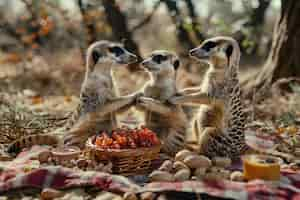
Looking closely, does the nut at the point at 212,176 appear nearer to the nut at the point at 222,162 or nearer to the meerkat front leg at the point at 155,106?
the nut at the point at 222,162

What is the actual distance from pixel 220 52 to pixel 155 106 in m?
0.78

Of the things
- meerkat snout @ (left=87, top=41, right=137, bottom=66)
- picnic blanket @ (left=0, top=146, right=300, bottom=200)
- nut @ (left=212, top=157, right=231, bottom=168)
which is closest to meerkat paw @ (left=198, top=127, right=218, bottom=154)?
nut @ (left=212, top=157, right=231, bottom=168)

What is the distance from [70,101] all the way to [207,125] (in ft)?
12.2

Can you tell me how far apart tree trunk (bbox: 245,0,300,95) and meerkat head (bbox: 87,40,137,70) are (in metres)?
3.01

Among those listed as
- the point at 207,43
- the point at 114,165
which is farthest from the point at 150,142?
the point at 207,43

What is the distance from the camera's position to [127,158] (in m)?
4.34

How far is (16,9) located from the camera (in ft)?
72.1

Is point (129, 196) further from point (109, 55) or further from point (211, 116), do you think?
point (109, 55)

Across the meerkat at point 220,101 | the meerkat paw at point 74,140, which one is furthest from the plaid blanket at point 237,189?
the meerkat paw at point 74,140

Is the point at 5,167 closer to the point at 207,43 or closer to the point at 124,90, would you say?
the point at 207,43

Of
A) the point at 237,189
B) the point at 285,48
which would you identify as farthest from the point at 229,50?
the point at 285,48

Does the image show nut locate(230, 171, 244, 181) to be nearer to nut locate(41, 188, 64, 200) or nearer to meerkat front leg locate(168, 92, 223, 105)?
meerkat front leg locate(168, 92, 223, 105)

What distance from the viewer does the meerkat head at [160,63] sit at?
16.9 feet

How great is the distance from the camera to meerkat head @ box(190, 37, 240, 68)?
507 cm
